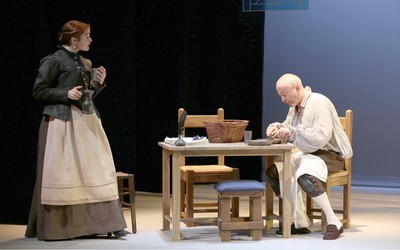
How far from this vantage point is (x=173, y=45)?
8.79m

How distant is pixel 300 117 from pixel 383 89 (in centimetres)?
318

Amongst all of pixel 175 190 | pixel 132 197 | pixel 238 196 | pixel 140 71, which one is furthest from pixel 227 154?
pixel 140 71

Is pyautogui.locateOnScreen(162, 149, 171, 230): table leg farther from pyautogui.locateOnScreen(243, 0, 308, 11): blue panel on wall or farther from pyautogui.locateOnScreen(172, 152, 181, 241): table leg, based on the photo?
pyautogui.locateOnScreen(243, 0, 308, 11): blue panel on wall

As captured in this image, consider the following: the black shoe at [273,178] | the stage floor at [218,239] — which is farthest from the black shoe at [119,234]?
the black shoe at [273,178]

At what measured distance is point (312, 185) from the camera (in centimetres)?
610

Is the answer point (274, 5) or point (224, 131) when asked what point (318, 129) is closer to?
point (224, 131)

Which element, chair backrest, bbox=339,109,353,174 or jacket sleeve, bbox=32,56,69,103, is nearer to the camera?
jacket sleeve, bbox=32,56,69,103

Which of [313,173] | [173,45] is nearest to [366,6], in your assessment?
[173,45]

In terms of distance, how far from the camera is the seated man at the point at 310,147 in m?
6.12

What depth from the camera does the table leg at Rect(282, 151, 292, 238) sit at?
20.1ft

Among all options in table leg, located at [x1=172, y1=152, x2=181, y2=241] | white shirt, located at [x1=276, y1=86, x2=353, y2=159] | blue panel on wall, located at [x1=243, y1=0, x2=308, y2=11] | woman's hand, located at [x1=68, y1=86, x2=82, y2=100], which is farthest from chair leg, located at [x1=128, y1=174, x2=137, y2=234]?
blue panel on wall, located at [x1=243, y1=0, x2=308, y2=11]

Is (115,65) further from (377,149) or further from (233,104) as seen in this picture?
(377,149)

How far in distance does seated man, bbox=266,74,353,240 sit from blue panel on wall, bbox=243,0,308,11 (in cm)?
271

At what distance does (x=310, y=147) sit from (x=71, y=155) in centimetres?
170
